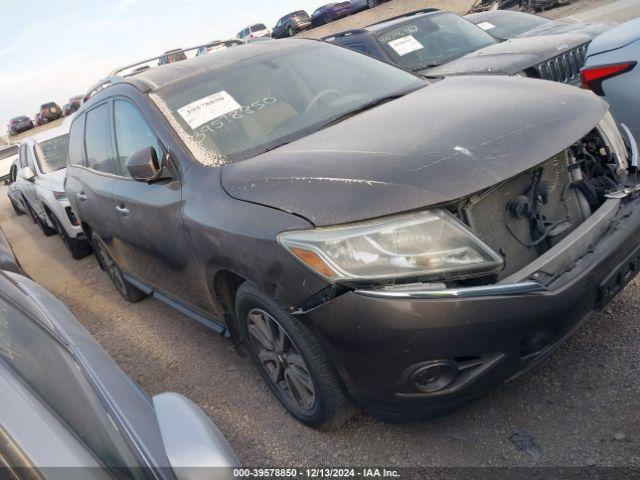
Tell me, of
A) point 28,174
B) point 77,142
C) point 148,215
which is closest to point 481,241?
point 148,215

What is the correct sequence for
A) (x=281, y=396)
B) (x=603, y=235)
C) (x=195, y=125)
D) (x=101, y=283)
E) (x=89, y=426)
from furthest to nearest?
(x=101, y=283), (x=195, y=125), (x=281, y=396), (x=603, y=235), (x=89, y=426)

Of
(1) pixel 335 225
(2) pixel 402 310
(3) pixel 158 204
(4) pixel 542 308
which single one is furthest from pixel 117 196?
(4) pixel 542 308

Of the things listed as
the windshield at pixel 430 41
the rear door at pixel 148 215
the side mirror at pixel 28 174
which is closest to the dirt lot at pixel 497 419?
the rear door at pixel 148 215

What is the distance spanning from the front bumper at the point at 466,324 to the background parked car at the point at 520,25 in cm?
550

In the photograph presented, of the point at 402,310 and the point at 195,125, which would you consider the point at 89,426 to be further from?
Result: the point at 195,125

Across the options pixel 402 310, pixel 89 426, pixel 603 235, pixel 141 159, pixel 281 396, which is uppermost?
pixel 141 159

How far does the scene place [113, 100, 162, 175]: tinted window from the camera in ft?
10.8

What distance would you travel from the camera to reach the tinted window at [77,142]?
470 centimetres

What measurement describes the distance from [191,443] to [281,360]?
1128 millimetres

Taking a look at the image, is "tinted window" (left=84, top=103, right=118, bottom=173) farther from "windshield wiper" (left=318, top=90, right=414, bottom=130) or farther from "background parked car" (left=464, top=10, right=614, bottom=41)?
"background parked car" (left=464, top=10, right=614, bottom=41)

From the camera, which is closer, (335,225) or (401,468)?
(335,225)

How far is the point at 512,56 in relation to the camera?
581 cm

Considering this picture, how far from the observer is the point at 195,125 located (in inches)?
122

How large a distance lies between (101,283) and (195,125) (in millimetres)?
3573
